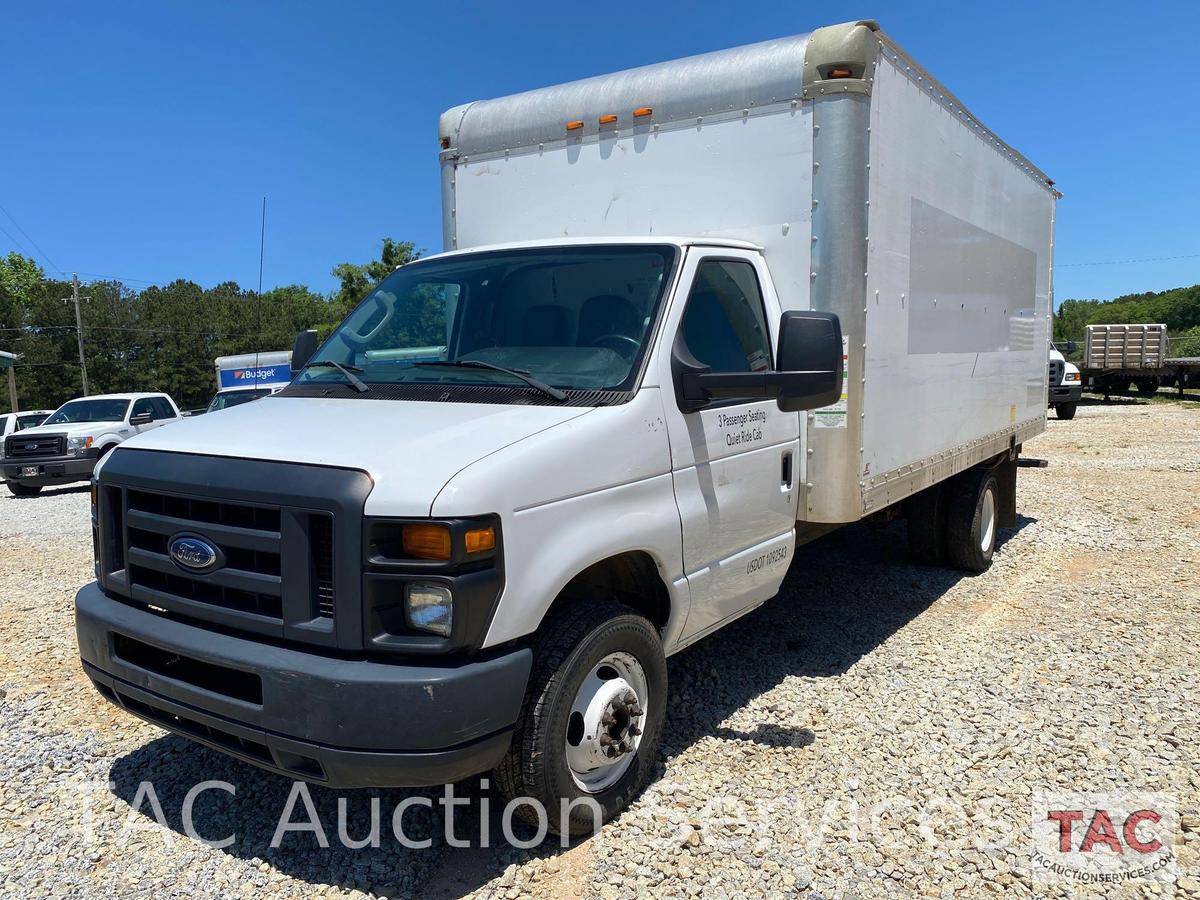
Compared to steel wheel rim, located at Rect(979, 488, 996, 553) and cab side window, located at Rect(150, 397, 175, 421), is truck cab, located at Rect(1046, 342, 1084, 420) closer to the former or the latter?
steel wheel rim, located at Rect(979, 488, 996, 553)

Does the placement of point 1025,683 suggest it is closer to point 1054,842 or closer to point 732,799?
point 1054,842

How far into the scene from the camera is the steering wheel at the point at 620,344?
364 cm

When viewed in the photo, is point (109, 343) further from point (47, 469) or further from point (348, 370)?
point (348, 370)

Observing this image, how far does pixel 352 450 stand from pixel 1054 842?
3.00 metres

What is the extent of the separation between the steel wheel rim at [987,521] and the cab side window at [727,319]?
3.92 m

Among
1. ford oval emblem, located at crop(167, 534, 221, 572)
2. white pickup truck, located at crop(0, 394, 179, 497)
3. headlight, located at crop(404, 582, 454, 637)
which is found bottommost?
white pickup truck, located at crop(0, 394, 179, 497)

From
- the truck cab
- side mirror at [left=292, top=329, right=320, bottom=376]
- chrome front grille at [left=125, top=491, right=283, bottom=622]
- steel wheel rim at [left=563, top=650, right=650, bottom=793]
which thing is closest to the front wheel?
steel wheel rim at [left=563, top=650, right=650, bottom=793]

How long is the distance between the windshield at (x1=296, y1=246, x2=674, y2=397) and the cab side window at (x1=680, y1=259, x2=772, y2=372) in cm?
22

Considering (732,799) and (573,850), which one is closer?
(573,850)

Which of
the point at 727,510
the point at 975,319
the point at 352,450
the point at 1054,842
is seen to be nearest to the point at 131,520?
the point at 352,450

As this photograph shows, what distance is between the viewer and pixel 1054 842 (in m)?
Answer: 3.42

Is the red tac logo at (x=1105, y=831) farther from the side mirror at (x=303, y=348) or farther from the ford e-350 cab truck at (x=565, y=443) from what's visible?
the side mirror at (x=303, y=348)

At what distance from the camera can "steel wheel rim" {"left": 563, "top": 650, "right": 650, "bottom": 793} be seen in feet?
10.9

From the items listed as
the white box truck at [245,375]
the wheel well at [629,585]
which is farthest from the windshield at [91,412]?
the wheel well at [629,585]
